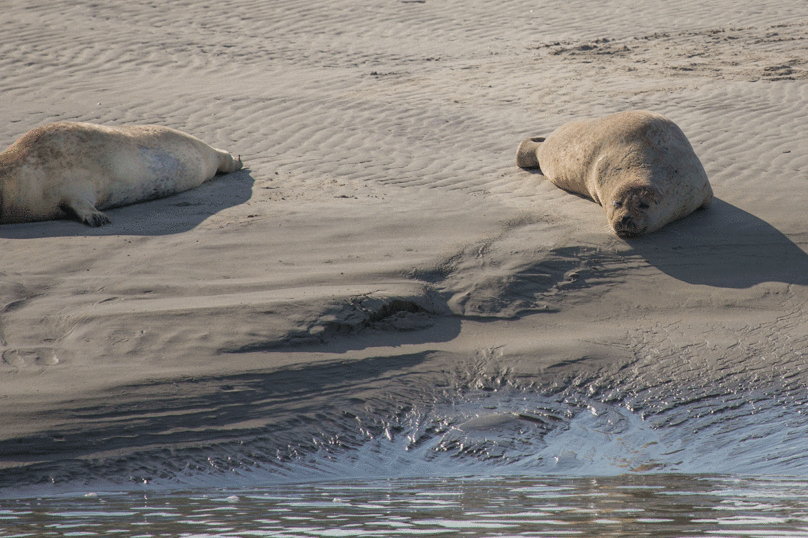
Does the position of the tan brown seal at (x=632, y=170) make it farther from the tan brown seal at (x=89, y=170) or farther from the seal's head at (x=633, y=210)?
the tan brown seal at (x=89, y=170)

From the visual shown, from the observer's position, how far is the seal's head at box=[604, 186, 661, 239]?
5.21 metres

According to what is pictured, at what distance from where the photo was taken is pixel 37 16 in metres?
13.0

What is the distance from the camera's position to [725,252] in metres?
5.09

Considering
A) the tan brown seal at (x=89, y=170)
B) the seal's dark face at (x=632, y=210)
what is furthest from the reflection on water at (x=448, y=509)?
the tan brown seal at (x=89, y=170)

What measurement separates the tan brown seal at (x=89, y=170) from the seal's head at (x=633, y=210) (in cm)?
359

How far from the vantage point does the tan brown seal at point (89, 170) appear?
5.77m

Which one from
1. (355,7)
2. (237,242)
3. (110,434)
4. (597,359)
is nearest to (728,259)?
(597,359)

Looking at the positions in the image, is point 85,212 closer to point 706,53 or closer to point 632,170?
point 632,170

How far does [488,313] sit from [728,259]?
171 cm

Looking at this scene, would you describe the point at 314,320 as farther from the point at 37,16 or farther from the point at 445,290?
the point at 37,16

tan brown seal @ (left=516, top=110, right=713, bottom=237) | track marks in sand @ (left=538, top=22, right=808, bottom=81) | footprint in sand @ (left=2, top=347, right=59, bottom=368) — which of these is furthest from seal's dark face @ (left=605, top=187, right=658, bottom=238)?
track marks in sand @ (left=538, top=22, right=808, bottom=81)

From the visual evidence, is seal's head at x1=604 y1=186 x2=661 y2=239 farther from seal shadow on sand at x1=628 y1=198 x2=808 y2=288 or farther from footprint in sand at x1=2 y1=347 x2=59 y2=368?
footprint in sand at x1=2 y1=347 x2=59 y2=368

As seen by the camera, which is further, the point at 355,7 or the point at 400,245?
the point at 355,7

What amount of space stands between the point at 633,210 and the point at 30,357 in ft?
12.2
